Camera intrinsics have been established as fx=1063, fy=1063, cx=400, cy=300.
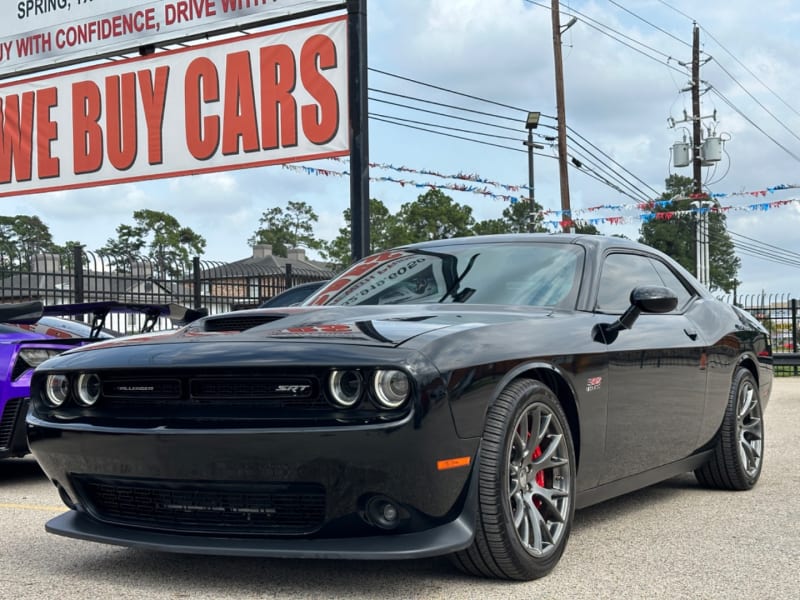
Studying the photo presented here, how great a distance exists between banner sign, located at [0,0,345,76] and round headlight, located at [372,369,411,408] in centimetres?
943

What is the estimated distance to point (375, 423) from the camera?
3.43 m

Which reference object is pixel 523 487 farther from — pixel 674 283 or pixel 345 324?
pixel 674 283

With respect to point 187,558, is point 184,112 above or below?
above

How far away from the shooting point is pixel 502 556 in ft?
12.2

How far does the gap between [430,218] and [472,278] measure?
2835 inches

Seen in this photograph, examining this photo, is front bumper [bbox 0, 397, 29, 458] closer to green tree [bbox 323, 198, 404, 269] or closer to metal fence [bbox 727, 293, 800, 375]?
metal fence [bbox 727, 293, 800, 375]

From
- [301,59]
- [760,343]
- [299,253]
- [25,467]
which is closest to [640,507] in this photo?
[760,343]

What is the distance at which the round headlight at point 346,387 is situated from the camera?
11.4ft

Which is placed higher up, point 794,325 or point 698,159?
point 698,159

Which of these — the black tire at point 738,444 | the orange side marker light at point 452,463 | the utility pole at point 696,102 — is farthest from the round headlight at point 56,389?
the utility pole at point 696,102

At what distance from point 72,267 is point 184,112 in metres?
2.67

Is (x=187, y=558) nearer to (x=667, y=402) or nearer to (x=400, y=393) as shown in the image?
(x=400, y=393)

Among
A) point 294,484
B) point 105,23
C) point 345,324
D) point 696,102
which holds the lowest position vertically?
point 294,484

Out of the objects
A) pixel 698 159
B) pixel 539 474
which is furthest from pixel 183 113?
pixel 698 159
